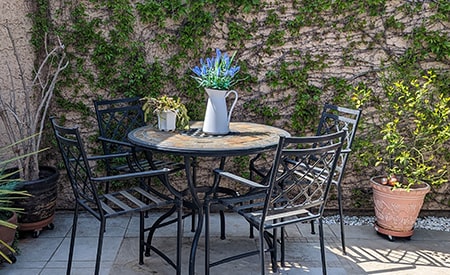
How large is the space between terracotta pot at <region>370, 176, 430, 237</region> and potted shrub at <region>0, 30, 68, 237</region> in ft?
8.33

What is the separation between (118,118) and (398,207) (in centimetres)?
238

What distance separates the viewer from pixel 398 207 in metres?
3.16

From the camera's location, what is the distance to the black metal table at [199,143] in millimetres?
2357

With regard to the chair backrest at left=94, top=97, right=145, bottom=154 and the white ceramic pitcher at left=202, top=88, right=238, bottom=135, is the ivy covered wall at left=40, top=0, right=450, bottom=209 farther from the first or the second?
the white ceramic pitcher at left=202, top=88, right=238, bottom=135

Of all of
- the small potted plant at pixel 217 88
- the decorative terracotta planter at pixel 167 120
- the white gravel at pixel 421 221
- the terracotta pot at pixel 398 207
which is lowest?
the white gravel at pixel 421 221

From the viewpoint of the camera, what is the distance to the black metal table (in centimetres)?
236

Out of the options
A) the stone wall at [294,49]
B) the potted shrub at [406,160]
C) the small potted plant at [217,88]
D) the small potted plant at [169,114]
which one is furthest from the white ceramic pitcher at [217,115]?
the potted shrub at [406,160]

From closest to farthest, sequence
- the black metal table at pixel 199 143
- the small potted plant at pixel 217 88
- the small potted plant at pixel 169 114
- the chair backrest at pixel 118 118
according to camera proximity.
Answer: the black metal table at pixel 199 143
the small potted plant at pixel 217 88
the small potted plant at pixel 169 114
the chair backrest at pixel 118 118

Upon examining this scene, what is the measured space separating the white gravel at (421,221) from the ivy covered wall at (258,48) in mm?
517

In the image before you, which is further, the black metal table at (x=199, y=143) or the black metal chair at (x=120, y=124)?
the black metal chair at (x=120, y=124)

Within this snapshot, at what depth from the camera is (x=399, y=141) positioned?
3127 millimetres

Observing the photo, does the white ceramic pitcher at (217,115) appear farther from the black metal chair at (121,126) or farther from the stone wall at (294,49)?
the stone wall at (294,49)

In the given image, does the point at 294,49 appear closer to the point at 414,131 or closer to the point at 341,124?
the point at 341,124

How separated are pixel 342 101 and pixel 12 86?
2692mm
